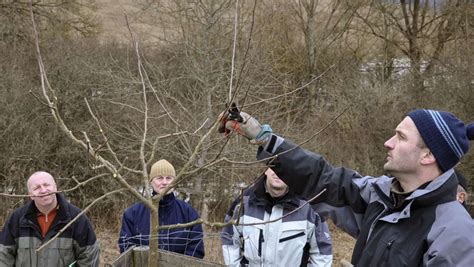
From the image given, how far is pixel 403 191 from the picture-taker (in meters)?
2.08

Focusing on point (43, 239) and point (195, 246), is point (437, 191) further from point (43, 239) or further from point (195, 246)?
point (43, 239)

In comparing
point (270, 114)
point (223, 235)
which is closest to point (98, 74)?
point (270, 114)

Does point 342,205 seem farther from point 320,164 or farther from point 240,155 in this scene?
point 240,155

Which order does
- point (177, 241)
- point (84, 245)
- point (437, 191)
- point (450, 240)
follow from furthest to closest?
point (84, 245) < point (177, 241) < point (437, 191) < point (450, 240)

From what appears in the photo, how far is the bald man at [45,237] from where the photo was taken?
3.49m

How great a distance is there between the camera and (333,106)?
45.3 feet

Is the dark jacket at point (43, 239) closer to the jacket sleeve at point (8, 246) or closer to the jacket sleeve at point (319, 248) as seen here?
the jacket sleeve at point (8, 246)

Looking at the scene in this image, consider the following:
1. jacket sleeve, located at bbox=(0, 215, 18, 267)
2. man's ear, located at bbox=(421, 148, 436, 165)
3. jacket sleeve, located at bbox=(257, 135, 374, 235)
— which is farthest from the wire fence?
man's ear, located at bbox=(421, 148, 436, 165)

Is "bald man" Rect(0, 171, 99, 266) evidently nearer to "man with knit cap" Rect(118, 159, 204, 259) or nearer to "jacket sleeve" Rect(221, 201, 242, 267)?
"man with knit cap" Rect(118, 159, 204, 259)

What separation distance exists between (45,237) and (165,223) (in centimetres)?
75

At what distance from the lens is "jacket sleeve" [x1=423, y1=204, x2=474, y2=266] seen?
1796 mm

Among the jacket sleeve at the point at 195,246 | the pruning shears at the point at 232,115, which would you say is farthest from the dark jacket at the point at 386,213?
the jacket sleeve at the point at 195,246

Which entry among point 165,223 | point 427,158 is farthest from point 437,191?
point 165,223

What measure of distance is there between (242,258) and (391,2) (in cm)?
1445
